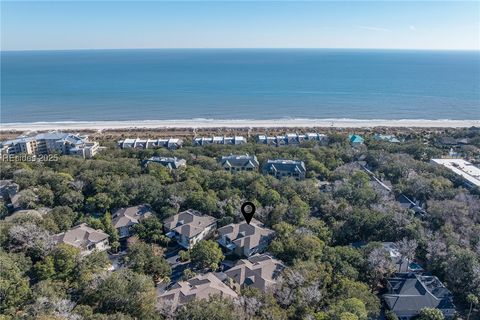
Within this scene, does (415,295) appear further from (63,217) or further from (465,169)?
(465,169)

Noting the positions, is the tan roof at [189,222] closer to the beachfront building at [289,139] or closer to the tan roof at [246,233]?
the tan roof at [246,233]

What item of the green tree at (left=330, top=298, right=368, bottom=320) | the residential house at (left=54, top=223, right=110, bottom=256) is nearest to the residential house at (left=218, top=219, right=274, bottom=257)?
the green tree at (left=330, top=298, right=368, bottom=320)

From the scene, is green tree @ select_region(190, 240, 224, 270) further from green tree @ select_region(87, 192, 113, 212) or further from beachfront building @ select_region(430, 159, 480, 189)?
beachfront building @ select_region(430, 159, 480, 189)

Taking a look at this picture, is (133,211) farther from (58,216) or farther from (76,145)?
(76,145)

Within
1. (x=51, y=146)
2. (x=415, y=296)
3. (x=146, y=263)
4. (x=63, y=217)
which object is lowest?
(x=415, y=296)

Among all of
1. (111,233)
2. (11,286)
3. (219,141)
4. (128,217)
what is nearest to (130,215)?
(128,217)

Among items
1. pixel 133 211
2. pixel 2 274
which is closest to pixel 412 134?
pixel 133 211
